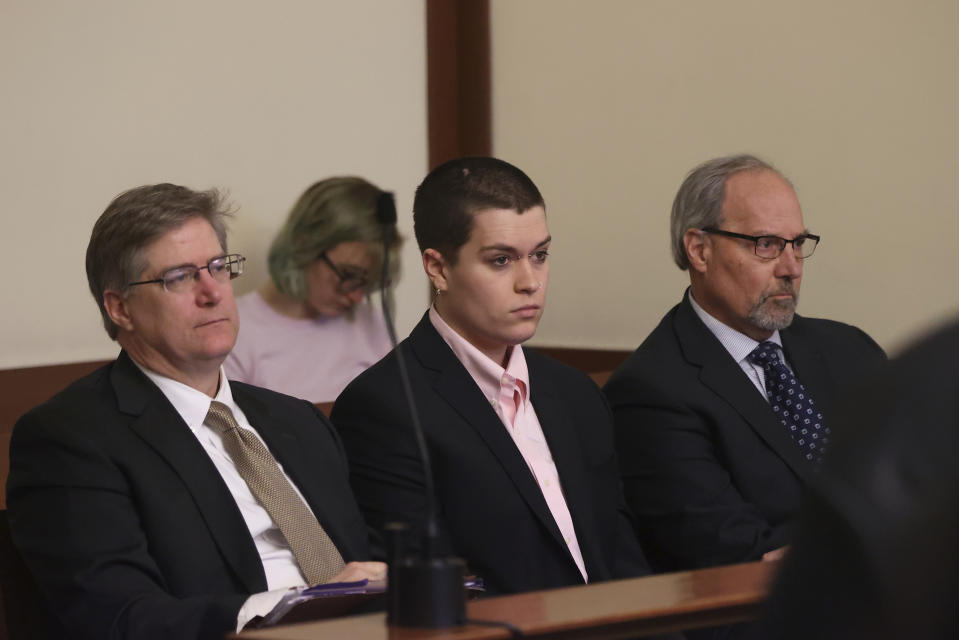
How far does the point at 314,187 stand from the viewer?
4.21 meters

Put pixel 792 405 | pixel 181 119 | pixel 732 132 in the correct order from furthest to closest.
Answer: pixel 732 132 < pixel 181 119 < pixel 792 405

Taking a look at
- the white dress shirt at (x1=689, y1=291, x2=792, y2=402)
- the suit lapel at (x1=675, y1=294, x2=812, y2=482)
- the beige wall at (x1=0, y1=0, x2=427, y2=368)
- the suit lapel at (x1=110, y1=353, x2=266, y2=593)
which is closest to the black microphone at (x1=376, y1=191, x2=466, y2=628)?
the suit lapel at (x1=110, y1=353, x2=266, y2=593)

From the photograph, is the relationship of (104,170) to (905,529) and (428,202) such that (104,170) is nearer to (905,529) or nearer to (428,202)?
(428,202)

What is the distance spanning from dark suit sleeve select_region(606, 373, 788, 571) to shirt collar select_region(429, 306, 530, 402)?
0.37 m

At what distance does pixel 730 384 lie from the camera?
9.73ft

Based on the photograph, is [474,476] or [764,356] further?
[764,356]

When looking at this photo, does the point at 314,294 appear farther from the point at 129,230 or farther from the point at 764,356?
the point at 129,230

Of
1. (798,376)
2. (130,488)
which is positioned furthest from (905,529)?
(798,376)

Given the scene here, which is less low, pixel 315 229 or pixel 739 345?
pixel 315 229

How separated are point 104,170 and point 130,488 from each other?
5.94ft

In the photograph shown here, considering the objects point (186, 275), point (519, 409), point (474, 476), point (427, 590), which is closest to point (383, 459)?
point (474, 476)

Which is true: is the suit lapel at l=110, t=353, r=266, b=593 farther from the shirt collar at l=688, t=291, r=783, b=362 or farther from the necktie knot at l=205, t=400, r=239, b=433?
the shirt collar at l=688, t=291, r=783, b=362

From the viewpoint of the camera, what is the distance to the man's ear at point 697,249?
3211mm

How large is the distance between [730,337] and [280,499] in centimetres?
124
